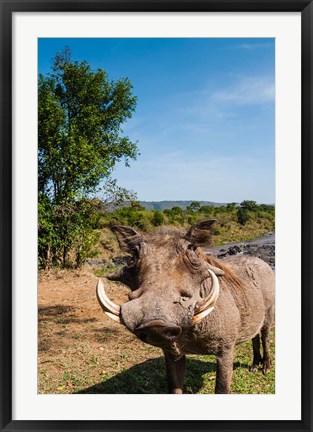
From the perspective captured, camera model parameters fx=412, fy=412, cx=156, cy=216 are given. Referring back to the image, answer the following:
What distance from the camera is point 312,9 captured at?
8.95ft

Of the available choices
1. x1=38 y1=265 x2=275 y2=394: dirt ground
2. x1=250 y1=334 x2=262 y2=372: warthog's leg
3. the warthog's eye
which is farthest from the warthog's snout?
x1=250 y1=334 x2=262 y2=372: warthog's leg

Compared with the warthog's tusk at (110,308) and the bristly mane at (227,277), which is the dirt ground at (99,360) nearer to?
the bristly mane at (227,277)

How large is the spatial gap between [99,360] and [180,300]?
130 inches

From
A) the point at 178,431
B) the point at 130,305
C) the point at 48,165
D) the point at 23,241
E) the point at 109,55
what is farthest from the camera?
the point at 48,165

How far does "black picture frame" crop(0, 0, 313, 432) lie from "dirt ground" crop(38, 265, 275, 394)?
1.55 m

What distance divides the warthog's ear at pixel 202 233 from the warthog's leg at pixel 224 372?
3.17 ft

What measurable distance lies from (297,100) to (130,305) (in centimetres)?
184

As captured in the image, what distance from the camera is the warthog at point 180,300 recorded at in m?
2.25

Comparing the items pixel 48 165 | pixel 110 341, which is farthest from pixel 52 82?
pixel 110 341

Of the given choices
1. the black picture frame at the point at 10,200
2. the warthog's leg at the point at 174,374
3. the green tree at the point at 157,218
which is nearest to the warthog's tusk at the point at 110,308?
the black picture frame at the point at 10,200

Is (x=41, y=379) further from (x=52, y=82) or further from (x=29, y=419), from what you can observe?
(x=52, y=82)

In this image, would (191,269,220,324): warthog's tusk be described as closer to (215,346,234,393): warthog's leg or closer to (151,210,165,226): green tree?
(215,346,234,393): warthog's leg

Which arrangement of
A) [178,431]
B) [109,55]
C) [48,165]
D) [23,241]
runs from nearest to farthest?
1. [178,431]
2. [23,241]
3. [109,55]
4. [48,165]

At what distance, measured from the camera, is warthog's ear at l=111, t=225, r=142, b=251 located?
2.89m
